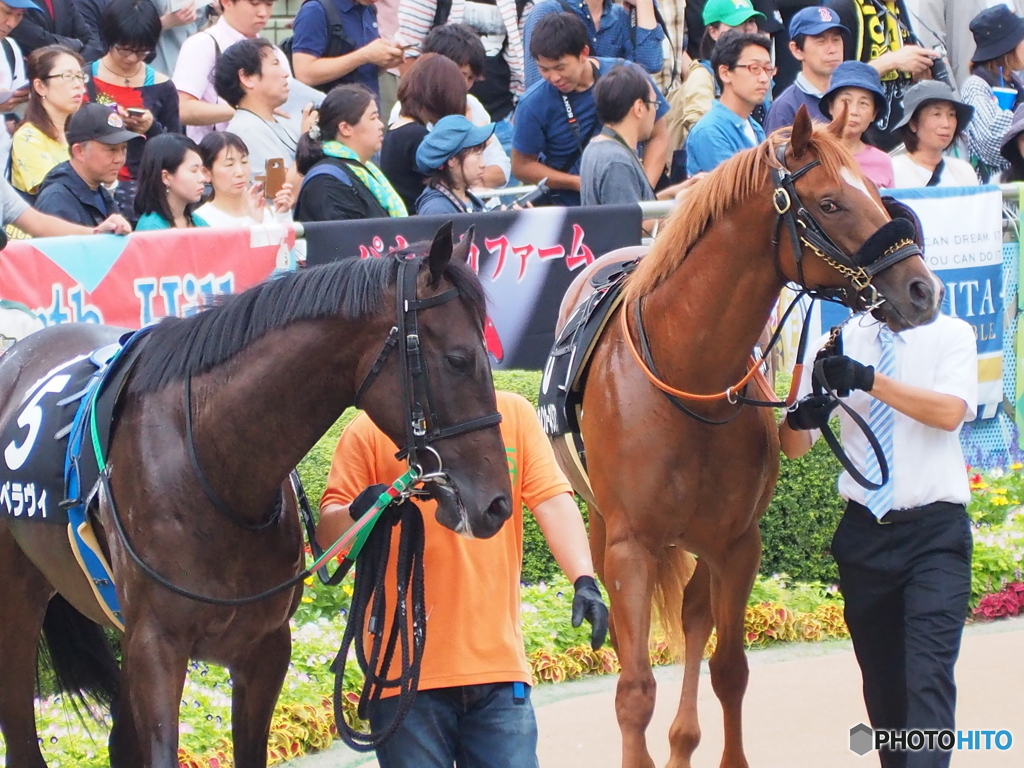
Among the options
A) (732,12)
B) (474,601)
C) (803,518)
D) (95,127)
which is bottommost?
(803,518)

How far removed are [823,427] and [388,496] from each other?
1.69 metres

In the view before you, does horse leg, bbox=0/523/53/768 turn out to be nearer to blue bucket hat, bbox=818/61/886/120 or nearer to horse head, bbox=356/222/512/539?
horse head, bbox=356/222/512/539

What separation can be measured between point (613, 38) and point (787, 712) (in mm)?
5856

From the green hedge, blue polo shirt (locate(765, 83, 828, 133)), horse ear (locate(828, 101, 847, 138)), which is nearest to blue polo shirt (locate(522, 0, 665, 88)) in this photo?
blue polo shirt (locate(765, 83, 828, 133))

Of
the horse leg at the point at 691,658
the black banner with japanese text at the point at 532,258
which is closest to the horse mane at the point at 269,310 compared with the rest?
the horse leg at the point at 691,658

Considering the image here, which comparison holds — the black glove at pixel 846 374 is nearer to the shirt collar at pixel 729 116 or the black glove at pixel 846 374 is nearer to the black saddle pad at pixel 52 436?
the black saddle pad at pixel 52 436

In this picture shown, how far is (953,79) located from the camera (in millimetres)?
12094

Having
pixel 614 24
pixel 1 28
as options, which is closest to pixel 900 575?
pixel 1 28

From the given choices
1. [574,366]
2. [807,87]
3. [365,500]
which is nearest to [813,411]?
[574,366]

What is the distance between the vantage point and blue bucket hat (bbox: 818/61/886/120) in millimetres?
8023

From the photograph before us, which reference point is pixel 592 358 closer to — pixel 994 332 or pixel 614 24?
pixel 994 332

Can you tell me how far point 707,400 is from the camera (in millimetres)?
4590

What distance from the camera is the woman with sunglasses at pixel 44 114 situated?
22.7 feet

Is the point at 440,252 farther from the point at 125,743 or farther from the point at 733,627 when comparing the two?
the point at 733,627
